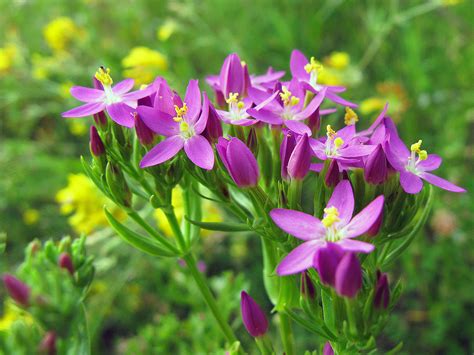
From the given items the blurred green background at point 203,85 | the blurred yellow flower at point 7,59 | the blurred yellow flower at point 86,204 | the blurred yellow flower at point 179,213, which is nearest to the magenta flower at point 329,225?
the blurred green background at point 203,85

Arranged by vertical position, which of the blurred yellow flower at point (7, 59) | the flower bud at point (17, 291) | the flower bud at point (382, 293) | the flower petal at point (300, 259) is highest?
the blurred yellow flower at point (7, 59)

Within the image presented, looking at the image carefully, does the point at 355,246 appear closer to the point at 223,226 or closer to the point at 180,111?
the point at 223,226

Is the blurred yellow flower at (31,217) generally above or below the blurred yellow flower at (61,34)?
below

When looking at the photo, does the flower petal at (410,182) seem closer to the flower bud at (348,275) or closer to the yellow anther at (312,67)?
the flower bud at (348,275)

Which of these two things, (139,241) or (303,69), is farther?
(303,69)

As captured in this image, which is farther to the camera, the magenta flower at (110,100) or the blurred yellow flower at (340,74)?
the blurred yellow flower at (340,74)

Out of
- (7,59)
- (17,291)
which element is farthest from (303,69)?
(7,59)

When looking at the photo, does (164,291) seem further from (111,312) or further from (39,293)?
(39,293)

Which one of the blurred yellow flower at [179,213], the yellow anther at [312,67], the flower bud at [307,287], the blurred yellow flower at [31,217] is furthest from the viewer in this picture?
the blurred yellow flower at [31,217]
